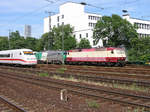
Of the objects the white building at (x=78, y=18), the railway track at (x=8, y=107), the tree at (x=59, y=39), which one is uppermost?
the white building at (x=78, y=18)

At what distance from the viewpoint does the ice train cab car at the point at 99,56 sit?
92.5 feet

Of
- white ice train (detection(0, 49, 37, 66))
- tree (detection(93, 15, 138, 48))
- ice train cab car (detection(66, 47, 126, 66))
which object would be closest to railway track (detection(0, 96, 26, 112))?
white ice train (detection(0, 49, 37, 66))

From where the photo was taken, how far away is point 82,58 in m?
33.4

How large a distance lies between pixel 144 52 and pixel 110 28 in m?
23.3

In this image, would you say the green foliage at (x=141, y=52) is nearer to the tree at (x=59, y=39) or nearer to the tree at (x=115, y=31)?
the tree at (x=115, y=31)

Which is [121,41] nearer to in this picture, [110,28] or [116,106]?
[110,28]

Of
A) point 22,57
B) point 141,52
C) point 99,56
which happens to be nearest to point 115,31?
point 141,52

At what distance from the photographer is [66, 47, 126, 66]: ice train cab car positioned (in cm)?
2818

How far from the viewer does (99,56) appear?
1188 inches

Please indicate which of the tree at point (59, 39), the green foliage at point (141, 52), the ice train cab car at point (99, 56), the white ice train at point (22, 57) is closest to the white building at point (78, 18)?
the tree at point (59, 39)

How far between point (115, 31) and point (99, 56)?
88.4ft

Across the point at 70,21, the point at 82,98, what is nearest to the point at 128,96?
the point at 82,98

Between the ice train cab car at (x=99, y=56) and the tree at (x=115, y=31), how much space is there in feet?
72.2

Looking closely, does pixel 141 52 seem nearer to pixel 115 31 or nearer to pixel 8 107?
pixel 115 31
